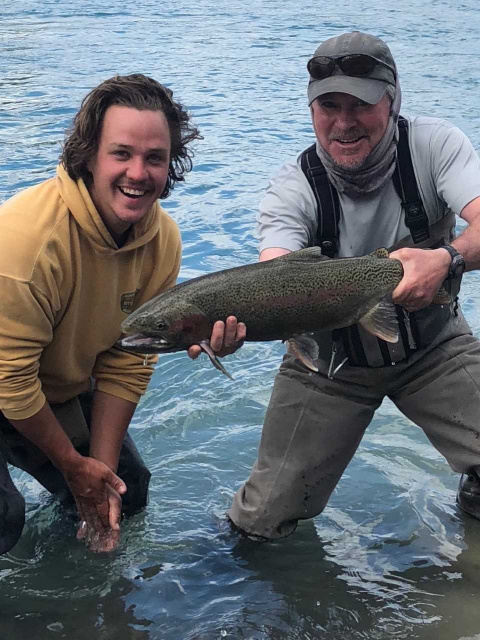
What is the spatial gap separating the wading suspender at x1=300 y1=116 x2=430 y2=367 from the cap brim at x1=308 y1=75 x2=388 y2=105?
0.87 feet

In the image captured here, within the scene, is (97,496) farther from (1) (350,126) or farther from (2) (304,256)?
(1) (350,126)

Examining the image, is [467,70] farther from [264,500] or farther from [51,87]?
[264,500]

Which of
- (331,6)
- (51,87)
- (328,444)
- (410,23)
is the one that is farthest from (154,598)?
(331,6)

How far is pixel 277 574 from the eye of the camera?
4742 millimetres

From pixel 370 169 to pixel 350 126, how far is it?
0.23m

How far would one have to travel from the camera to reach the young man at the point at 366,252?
4.25 meters

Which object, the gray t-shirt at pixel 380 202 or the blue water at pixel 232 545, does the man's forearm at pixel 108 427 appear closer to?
the blue water at pixel 232 545

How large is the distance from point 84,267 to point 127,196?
1.20 ft

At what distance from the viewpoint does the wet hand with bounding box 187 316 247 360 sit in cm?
367

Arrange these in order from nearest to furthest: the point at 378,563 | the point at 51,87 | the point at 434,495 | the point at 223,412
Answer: the point at 378,563
the point at 434,495
the point at 223,412
the point at 51,87

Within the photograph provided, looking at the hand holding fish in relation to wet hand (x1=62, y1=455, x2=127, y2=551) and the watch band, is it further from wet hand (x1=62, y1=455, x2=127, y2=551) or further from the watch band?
wet hand (x1=62, y1=455, x2=127, y2=551)

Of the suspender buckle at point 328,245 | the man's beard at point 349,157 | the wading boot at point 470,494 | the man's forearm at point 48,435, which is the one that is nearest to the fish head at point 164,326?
the man's forearm at point 48,435

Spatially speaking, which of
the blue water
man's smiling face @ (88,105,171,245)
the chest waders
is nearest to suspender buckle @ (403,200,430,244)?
the chest waders

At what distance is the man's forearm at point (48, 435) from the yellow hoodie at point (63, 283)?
0.20 ft
